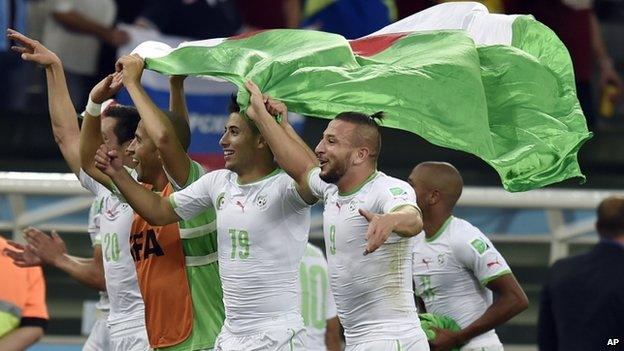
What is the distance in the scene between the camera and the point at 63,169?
1538 centimetres

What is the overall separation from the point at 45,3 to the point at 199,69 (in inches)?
216

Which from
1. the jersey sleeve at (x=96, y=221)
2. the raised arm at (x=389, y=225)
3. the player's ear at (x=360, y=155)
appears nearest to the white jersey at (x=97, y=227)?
the jersey sleeve at (x=96, y=221)

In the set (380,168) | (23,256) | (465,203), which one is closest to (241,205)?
(23,256)

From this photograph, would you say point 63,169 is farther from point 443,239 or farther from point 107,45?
point 443,239

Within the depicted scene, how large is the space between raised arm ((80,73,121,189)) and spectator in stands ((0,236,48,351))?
1.23 m

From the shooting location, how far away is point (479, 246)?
10469 mm

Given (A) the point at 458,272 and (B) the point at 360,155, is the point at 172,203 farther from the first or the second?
(A) the point at 458,272

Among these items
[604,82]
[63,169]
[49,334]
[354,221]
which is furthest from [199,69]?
[604,82]

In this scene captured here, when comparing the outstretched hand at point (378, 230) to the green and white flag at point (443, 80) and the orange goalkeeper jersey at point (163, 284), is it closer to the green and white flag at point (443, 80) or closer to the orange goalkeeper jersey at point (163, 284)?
the green and white flag at point (443, 80)

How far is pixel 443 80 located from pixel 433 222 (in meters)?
1.74

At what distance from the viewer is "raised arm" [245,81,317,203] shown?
8.93 m

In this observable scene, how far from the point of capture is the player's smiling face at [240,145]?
30.1ft

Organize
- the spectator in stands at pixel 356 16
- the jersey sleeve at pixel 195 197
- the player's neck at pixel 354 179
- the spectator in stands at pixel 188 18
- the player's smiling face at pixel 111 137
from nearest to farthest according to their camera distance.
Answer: the player's neck at pixel 354 179 < the jersey sleeve at pixel 195 197 < the player's smiling face at pixel 111 137 < the spectator in stands at pixel 188 18 < the spectator in stands at pixel 356 16

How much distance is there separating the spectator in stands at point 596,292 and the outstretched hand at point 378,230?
2713 millimetres
